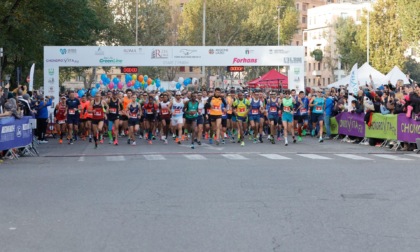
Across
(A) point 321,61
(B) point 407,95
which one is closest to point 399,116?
(B) point 407,95

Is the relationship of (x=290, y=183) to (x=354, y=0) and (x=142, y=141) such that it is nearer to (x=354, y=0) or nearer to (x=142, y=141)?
(x=142, y=141)

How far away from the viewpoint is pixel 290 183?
1418 cm

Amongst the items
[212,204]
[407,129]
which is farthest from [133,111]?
[212,204]

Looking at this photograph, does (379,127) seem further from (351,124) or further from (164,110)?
(164,110)

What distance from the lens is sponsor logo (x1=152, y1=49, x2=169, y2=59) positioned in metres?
Result: 38.3

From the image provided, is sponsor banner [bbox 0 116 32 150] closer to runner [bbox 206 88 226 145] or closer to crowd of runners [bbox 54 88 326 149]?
crowd of runners [bbox 54 88 326 149]

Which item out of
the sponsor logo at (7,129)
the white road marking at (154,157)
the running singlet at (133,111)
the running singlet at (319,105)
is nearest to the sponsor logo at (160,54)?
the running singlet at (319,105)

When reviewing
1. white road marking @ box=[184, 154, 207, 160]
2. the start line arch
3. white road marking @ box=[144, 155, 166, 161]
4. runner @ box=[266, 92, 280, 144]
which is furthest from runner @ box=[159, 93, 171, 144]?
the start line arch

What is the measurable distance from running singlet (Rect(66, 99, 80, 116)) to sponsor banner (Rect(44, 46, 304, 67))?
282 inches

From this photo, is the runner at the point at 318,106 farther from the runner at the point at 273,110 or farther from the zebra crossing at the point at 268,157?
the zebra crossing at the point at 268,157

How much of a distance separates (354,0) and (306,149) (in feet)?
363

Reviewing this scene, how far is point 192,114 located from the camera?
88.2ft

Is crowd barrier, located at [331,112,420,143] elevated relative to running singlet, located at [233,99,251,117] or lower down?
lower down

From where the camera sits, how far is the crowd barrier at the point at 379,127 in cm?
2373
